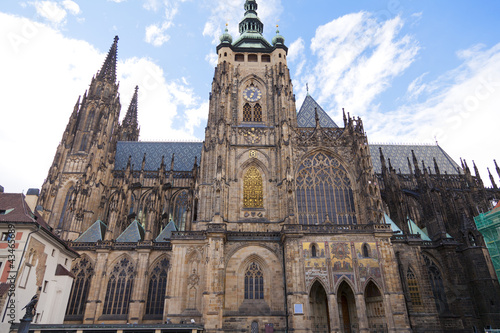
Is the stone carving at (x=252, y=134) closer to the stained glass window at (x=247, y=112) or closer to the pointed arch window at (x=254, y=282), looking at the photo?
the stained glass window at (x=247, y=112)

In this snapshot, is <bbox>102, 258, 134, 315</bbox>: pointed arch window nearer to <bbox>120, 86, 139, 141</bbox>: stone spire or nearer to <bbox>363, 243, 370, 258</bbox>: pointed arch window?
<bbox>363, 243, 370, 258</bbox>: pointed arch window

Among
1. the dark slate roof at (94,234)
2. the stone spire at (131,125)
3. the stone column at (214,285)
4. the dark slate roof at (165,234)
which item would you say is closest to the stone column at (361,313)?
the stone column at (214,285)

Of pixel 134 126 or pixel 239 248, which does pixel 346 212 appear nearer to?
pixel 239 248

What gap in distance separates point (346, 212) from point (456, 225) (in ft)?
42.6

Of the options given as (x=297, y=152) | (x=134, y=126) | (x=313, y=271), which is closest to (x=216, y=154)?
(x=297, y=152)

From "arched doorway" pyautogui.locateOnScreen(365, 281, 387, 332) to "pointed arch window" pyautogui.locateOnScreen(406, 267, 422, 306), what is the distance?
3624mm

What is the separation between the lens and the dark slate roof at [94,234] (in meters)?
28.8

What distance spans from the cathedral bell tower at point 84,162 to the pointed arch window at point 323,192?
21.3 m

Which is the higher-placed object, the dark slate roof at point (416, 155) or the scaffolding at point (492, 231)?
the dark slate roof at point (416, 155)

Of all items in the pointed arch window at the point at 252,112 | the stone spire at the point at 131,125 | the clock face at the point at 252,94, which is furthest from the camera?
the stone spire at the point at 131,125

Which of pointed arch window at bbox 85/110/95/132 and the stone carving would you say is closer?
the stone carving

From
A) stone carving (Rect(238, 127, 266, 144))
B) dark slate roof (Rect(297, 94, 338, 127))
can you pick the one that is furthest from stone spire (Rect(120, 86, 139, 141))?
dark slate roof (Rect(297, 94, 338, 127))

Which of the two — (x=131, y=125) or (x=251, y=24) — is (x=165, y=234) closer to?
→ (x=251, y=24)

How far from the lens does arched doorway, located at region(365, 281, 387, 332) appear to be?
22547 mm
